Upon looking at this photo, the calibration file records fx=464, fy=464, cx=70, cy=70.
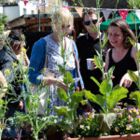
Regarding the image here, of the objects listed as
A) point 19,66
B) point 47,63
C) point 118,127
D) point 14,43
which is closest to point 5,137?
point 19,66

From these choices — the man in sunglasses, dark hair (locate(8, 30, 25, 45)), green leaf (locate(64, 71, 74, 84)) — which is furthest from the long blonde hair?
the man in sunglasses

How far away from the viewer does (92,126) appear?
222 centimetres

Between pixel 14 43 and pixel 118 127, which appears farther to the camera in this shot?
pixel 14 43

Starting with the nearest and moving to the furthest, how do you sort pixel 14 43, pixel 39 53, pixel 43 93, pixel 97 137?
pixel 97 137 → pixel 43 93 → pixel 39 53 → pixel 14 43

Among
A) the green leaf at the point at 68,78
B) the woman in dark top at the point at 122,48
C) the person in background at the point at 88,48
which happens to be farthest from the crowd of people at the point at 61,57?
the green leaf at the point at 68,78

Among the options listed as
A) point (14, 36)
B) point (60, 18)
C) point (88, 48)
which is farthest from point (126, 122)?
point (88, 48)

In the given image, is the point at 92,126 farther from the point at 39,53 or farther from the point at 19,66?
the point at 39,53

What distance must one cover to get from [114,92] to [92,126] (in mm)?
203

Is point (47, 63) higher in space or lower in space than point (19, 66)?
lower

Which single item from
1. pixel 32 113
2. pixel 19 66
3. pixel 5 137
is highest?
pixel 19 66

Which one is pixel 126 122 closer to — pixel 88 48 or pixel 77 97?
pixel 77 97

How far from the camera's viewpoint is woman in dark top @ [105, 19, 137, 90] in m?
3.48

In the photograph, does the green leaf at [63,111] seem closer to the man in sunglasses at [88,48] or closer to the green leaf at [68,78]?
the green leaf at [68,78]

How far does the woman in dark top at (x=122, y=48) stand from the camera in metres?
3.48
